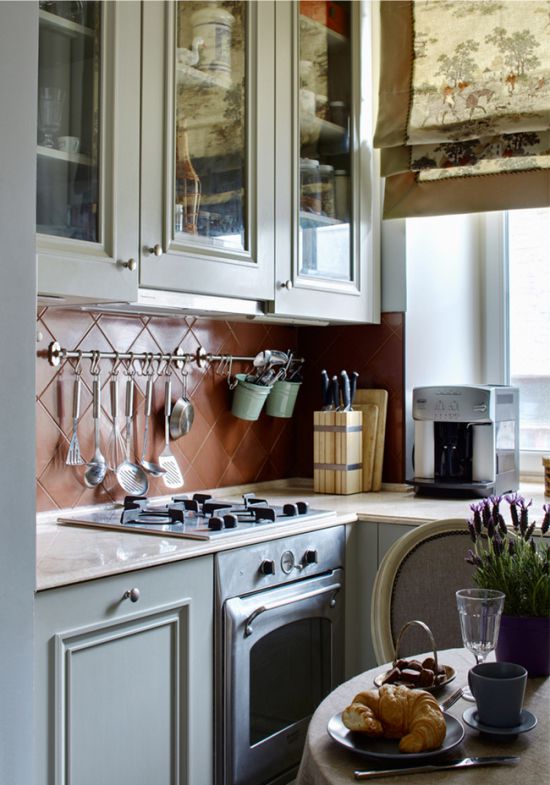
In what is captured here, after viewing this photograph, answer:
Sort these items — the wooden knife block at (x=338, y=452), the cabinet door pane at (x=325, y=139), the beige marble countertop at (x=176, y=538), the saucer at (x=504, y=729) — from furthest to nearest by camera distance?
the wooden knife block at (x=338, y=452) < the cabinet door pane at (x=325, y=139) < the beige marble countertop at (x=176, y=538) < the saucer at (x=504, y=729)

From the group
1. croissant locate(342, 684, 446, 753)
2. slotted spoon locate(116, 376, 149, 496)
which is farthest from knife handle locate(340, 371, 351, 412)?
croissant locate(342, 684, 446, 753)

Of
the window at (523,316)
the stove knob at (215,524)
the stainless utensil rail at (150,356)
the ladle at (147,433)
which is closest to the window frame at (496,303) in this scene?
the window at (523,316)

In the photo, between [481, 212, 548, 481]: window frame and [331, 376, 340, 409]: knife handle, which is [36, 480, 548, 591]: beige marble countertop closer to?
[331, 376, 340, 409]: knife handle

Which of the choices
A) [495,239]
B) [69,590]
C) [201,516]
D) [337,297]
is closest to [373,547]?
[201,516]

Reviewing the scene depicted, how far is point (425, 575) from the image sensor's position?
1.82m

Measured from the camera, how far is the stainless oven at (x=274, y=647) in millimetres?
2129

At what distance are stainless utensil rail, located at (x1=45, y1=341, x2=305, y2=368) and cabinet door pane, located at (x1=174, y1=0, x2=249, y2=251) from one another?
0.41m

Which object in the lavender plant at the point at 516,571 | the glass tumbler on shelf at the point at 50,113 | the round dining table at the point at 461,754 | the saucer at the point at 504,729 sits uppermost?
the glass tumbler on shelf at the point at 50,113

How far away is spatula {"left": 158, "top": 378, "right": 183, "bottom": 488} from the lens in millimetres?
2693

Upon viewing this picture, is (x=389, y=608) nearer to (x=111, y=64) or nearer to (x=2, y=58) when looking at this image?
(x=2, y=58)

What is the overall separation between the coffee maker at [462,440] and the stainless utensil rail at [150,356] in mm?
609

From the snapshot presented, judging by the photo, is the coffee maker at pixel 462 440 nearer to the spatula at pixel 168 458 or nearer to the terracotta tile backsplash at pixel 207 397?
the terracotta tile backsplash at pixel 207 397

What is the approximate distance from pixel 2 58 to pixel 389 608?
1.22 metres

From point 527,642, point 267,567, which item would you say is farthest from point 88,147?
point 527,642
